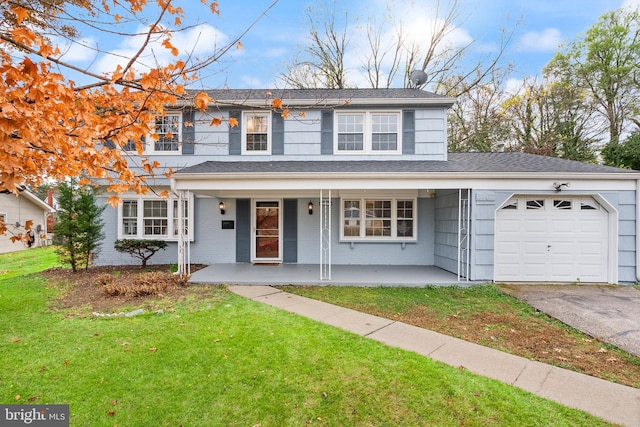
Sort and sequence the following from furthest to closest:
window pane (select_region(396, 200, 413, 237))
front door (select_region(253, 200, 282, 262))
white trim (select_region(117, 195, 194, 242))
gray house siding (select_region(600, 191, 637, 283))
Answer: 1. front door (select_region(253, 200, 282, 262))
2. white trim (select_region(117, 195, 194, 242))
3. window pane (select_region(396, 200, 413, 237))
4. gray house siding (select_region(600, 191, 637, 283))

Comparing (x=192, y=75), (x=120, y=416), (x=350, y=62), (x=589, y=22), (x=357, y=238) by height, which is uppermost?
(x=589, y=22)

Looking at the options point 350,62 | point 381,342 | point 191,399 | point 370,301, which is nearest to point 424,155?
point 370,301

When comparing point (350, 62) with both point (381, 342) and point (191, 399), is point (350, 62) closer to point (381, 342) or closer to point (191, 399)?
point (381, 342)

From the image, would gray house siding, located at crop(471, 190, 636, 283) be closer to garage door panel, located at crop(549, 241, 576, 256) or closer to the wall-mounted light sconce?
the wall-mounted light sconce

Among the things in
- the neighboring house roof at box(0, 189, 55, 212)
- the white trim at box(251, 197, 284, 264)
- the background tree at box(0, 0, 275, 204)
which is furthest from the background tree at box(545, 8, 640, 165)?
the neighboring house roof at box(0, 189, 55, 212)

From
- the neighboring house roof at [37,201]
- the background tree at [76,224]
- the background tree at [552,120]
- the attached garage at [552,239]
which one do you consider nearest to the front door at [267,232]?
the background tree at [76,224]

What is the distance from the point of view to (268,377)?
10.8 feet

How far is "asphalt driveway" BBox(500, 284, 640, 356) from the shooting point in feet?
15.1

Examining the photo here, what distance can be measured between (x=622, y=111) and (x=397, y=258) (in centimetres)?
1874

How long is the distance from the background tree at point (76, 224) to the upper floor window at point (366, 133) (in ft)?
23.4

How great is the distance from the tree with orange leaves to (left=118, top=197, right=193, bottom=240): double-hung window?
642 centimetres

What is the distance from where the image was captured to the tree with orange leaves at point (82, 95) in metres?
2.00
